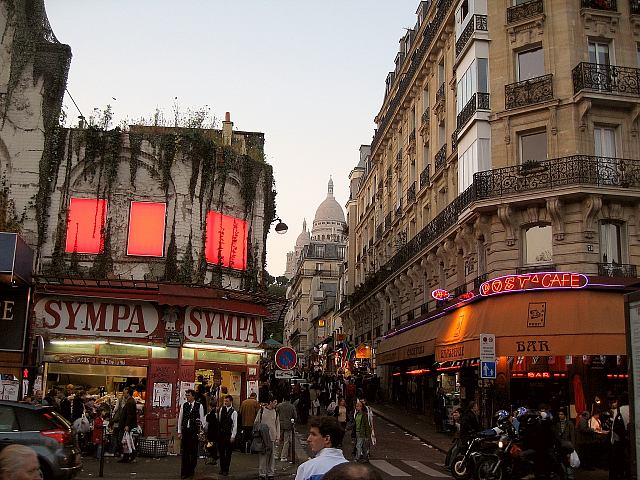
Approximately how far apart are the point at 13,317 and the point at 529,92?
1783 centimetres

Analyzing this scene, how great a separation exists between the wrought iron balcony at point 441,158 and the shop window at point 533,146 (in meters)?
6.12

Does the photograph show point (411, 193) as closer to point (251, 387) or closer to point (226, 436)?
point (251, 387)

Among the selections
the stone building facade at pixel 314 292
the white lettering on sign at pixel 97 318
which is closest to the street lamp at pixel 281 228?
the white lettering on sign at pixel 97 318

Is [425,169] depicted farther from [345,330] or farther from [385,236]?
[345,330]

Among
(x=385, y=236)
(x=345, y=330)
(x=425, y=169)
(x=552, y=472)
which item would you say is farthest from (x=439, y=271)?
(x=345, y=330)

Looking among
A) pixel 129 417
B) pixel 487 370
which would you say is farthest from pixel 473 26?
pixel 129 417

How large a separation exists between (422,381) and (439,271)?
6523 millimetres

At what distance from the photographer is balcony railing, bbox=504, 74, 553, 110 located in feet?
77.8

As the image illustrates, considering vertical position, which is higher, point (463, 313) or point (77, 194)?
point (77, 194)

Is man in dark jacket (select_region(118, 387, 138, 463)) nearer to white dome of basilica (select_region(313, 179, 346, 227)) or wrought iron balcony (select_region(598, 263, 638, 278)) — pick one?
wrought iron balcony (select_region(598, 263, 638, 278))

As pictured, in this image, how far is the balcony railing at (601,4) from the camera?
79.0 ft

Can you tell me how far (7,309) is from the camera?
20.1 metres

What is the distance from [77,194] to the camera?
21.5 metres

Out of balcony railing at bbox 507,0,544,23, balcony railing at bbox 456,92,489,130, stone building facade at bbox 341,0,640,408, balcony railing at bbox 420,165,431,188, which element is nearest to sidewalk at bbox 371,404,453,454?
stone building facade at bbox 341,0,640,408
